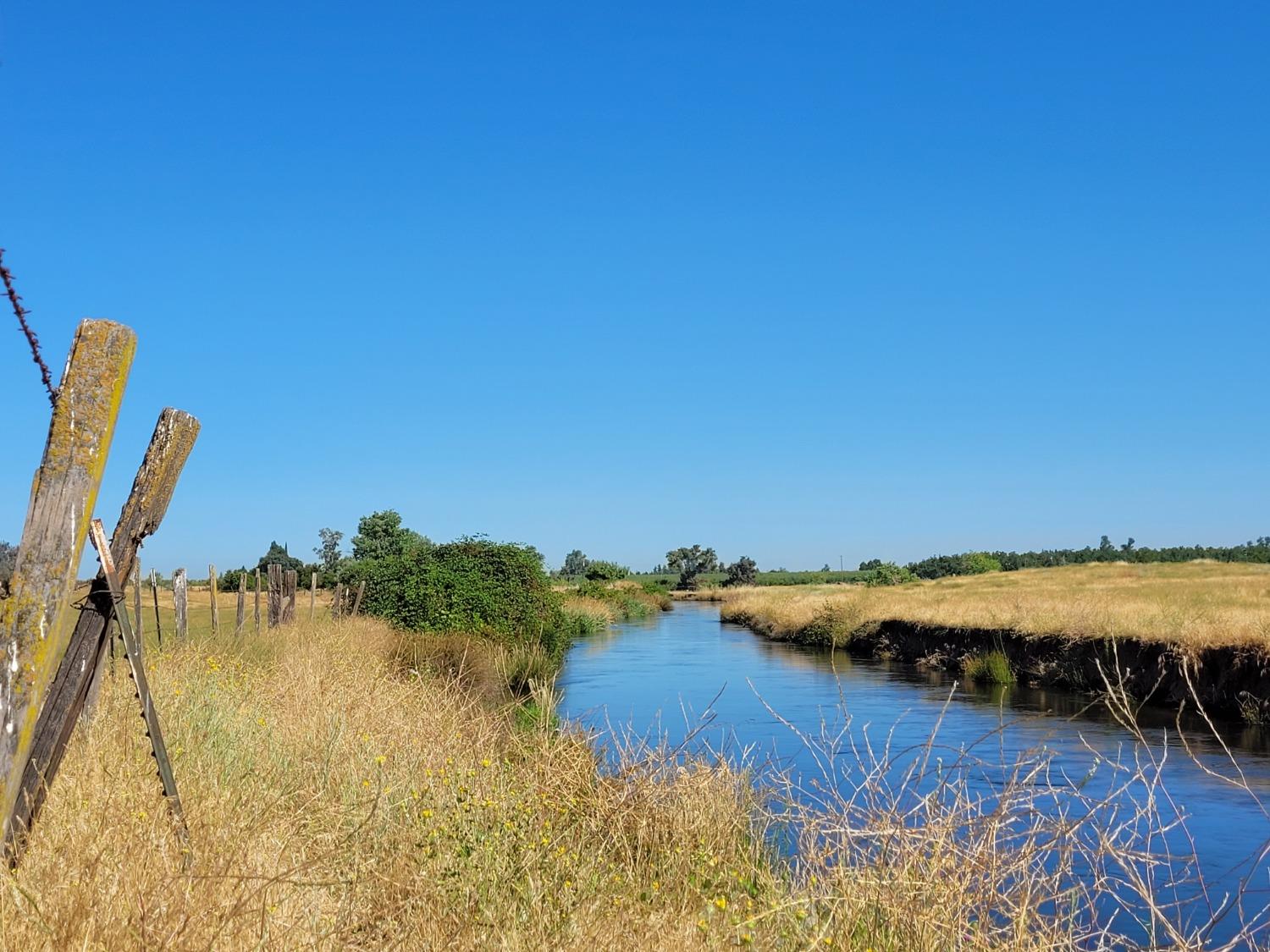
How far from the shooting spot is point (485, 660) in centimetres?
2028

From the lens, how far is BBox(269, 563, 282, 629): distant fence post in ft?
74.5

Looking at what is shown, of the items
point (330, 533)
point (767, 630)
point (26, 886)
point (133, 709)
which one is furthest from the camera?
point (330, 533)

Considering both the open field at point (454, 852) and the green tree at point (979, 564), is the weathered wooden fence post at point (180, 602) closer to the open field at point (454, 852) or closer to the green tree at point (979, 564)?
the open field at point (454, 852)

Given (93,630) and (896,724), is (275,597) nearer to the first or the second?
(896,724)

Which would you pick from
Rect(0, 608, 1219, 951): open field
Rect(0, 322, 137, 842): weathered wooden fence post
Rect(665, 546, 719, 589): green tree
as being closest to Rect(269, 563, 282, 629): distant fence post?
Rect(0, 608, 1219, 951): open field

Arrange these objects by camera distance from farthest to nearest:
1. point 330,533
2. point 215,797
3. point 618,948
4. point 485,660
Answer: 1. point 330,533
2. point 485,660
3. point 215,797
4. point 618,948

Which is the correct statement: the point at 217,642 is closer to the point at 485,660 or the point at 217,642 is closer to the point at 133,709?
the point at 485,660

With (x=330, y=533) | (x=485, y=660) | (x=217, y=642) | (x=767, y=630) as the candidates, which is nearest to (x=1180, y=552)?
(x=767, y=630)

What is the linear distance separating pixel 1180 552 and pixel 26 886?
10164 cm

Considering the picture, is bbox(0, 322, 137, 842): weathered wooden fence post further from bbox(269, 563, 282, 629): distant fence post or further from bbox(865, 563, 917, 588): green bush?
bbox(865, 563, 917, 588): green bush

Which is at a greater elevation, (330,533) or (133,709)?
(330,533)

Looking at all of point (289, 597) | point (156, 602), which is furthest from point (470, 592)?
point (156, 602)

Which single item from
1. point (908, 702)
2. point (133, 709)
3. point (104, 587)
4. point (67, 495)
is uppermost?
point (67, 495)

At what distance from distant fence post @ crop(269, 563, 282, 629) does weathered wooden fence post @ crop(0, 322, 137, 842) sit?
18.9 meters
